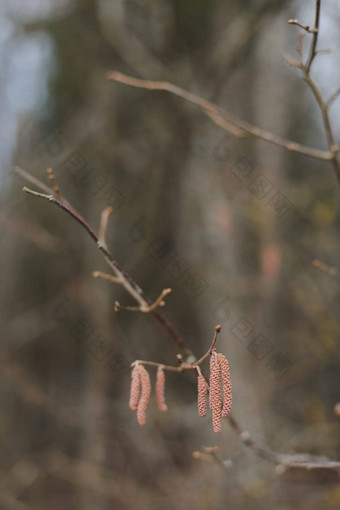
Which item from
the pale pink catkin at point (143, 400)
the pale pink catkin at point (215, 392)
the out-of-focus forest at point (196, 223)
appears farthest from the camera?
the out-of-focus forest at point (196, 223)

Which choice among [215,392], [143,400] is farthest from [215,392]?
[143,400]

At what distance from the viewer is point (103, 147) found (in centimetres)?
512

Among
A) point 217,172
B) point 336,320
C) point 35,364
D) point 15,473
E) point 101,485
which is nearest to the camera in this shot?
point 336,320

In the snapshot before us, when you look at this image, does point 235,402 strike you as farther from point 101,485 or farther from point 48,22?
point 48,22

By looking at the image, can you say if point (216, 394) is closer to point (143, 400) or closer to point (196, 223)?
point (143, 400)

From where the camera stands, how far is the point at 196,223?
5113 mm

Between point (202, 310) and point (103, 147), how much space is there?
7.00 ft

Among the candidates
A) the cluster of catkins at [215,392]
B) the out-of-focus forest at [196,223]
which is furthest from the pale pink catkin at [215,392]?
the out-of-focus forest at [196,223]

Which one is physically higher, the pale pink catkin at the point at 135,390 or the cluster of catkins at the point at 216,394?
the pale pink catkin at the point at 135,390

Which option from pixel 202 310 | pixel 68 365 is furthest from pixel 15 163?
pixel 68 365

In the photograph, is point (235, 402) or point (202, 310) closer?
point (235, 402)

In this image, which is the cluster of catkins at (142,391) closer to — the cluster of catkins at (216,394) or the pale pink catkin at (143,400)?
the pale pink catkin at (143,400)

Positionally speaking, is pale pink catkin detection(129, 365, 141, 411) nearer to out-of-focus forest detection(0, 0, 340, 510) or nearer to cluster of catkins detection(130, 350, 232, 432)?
cluster of catkins detection(130, 350, 232, 432)

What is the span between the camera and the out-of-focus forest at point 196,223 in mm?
3609
